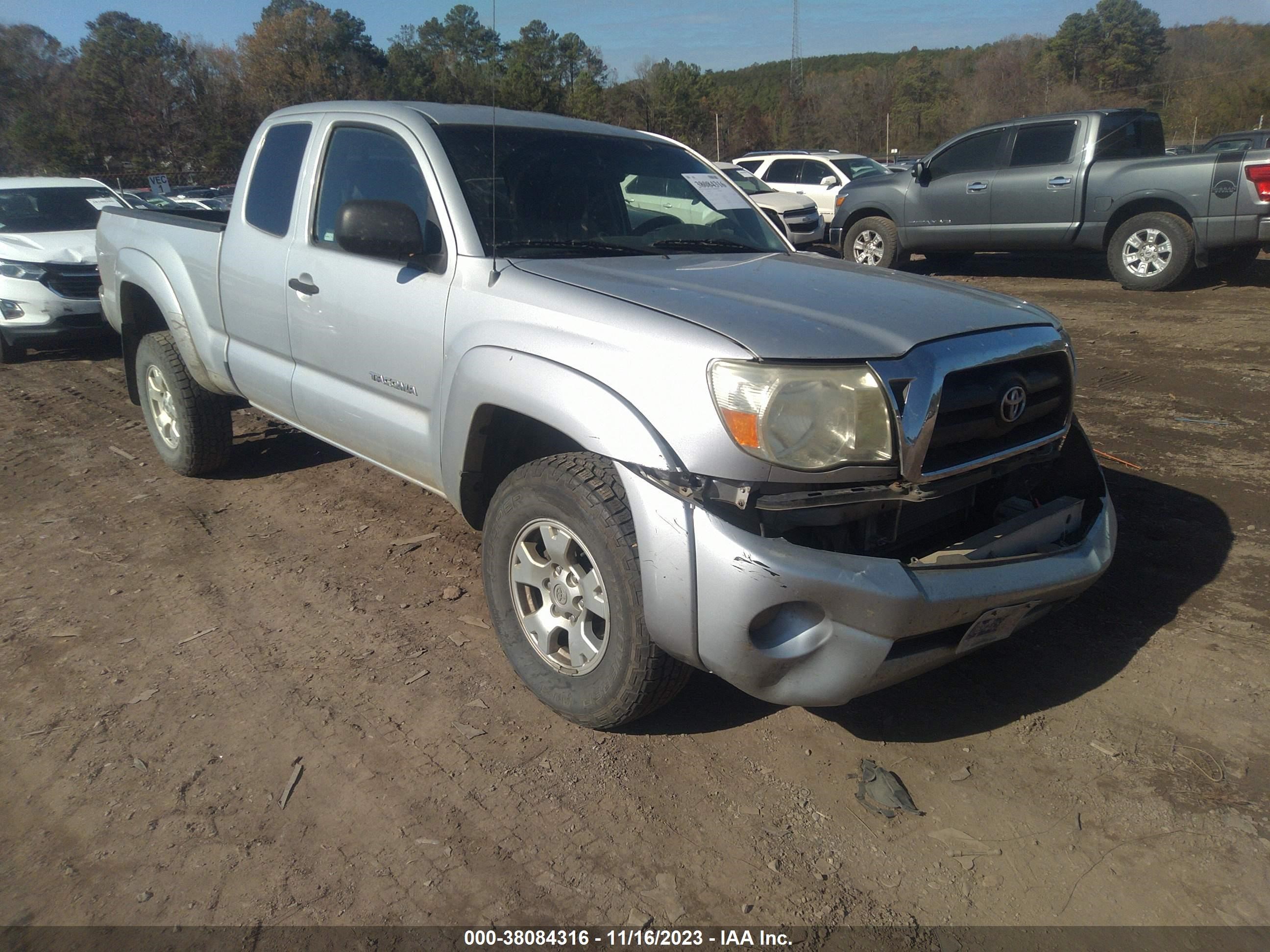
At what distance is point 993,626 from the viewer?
2.69 m

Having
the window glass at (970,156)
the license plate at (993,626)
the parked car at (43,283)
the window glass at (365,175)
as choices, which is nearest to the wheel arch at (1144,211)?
the window glass at (970,156)

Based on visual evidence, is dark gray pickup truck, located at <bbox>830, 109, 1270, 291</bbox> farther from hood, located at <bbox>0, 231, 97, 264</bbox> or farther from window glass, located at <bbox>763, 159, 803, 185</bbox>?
hood, located at <bbox>0, 231, 97, 264</bbox>

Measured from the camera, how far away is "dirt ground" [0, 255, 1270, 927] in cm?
237

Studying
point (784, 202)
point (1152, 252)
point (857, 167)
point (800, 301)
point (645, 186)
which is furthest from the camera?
point (857, 167)

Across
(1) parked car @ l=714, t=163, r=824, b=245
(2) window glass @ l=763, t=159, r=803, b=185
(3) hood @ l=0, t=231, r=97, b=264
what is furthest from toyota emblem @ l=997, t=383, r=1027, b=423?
(2) window glass @ l=763, t=159, r=803, b=185

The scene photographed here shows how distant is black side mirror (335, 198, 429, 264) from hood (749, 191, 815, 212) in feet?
39.0

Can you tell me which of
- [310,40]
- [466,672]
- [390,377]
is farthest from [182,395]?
[310,40]

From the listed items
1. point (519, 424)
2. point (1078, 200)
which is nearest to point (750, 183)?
point (1078, 200)

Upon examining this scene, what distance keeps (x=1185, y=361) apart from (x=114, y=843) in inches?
302

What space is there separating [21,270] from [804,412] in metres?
9.03

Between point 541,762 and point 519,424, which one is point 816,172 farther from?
point 541,762

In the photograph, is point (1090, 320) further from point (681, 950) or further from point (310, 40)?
point (310, 40)

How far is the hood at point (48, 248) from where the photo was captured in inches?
352

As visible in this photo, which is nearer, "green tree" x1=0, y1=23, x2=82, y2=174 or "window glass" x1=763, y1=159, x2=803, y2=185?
"window glass" x1=763, y1=159, x2=803, y2=185
